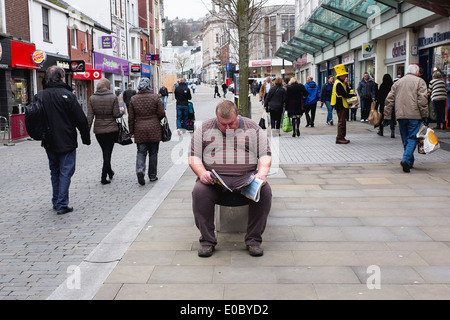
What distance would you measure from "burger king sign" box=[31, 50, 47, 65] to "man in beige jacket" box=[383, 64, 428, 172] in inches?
650

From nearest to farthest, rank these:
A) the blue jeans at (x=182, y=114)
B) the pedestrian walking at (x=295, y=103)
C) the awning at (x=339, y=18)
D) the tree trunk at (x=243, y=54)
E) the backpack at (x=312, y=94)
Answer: the tree trunk at (x=243, y=54) < the pedestrian walking at (x=295, y=103) < the blue jeans at (x=182, y=114) < the backpack at (x=312, y=94) < the awning at (x=339, y=18)

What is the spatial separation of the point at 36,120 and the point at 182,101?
11106 mm

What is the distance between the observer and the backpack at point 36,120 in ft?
22.4

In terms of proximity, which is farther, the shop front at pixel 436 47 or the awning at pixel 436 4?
the shop front at pixel 436 47

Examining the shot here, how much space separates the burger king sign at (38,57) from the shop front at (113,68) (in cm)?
746

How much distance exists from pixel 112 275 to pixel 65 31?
2394 cm

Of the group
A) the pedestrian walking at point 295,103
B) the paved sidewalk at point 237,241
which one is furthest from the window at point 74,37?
the paved sidewalk at point 237,241

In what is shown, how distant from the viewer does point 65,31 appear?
1029 inches

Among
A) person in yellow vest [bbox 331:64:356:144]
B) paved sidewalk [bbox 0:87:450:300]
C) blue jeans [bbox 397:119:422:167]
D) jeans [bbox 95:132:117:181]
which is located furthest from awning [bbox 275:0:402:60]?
jeans [bbox 95:132:117:181]

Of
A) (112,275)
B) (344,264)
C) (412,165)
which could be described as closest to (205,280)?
(112,275)

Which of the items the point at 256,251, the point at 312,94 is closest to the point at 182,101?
the point at 312,94

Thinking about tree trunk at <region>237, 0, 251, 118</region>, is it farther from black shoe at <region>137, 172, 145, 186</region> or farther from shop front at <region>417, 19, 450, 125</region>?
shop front at <region>417, 19, 450, 125</region>

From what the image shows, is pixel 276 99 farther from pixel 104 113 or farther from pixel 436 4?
pixel 104 113

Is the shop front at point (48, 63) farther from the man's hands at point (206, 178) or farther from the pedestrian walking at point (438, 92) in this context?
the man's hands at point (206, 178)
